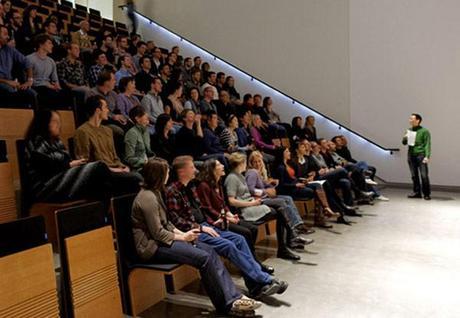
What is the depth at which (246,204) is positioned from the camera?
3637mm

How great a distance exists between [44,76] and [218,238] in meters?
2.58

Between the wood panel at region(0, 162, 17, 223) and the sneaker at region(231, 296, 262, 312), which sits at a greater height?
the wood panel at region(0, 162, 17, 223)

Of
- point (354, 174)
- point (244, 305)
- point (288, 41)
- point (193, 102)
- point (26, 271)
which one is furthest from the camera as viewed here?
point (288, 41)

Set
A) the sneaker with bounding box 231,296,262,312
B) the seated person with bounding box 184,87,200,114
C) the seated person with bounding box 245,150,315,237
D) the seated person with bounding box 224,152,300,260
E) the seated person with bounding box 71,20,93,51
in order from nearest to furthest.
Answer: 1. the sneaker with bounding box 231,296,262,312
2. the seated person with bounding box 224,152,300,260
3. the seated person with bounding box 245,150,315,237
4. the seated person with bounding box 184,87,200,114
5. the seated person with bounding box 71,20,93,51

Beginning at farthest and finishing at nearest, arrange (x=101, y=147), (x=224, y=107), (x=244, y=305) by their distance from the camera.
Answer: (x=224, y=107) < (x=101, y=147) < (x=244, y=305)

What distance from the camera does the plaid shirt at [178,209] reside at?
284cm

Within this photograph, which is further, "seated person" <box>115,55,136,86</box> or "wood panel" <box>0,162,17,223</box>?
"seated person" <box>115,55,136,86</box>

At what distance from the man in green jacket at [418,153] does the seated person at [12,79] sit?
5.41 meters

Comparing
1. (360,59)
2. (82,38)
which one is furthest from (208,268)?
(360,59)

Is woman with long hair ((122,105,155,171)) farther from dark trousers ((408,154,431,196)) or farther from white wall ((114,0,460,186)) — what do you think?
white wall ((114,0,460,186))

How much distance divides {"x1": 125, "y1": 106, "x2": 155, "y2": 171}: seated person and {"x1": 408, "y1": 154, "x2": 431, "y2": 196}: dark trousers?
4.47m

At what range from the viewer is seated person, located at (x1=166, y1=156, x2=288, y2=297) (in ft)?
9.13

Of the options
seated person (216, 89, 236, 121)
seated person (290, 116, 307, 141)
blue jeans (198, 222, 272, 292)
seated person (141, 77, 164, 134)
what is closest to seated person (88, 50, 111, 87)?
seated person (141, 77, 164, 134)

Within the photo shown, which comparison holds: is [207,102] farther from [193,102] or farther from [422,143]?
[422,143]
